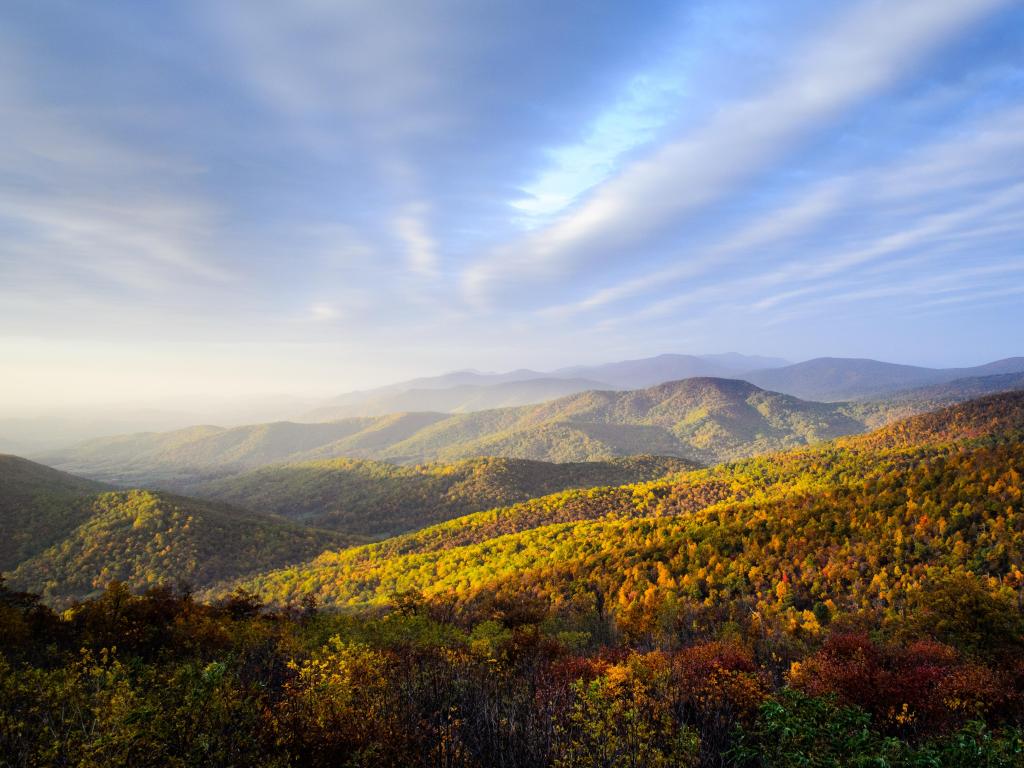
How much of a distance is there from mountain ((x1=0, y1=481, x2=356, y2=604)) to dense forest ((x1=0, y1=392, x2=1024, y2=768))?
9095 centimetres

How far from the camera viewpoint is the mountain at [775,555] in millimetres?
64812

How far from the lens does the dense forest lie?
51.3ft

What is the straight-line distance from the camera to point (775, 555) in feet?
259

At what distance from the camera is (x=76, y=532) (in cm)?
15412

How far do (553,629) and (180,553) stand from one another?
15281 centimetres

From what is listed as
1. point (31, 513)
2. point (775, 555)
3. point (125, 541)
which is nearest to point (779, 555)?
point (775, 555)

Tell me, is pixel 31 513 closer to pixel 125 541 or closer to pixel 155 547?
pixel 125 541

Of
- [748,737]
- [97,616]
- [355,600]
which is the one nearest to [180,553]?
[355,600]

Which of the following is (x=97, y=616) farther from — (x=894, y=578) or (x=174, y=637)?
(x=894, y=578)

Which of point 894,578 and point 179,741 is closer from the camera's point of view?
point 179,741

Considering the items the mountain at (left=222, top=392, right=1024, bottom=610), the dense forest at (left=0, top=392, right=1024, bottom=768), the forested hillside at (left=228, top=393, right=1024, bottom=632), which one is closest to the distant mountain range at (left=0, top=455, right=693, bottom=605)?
the mountain at (left=222, top=392, right=1024, bottom=610)

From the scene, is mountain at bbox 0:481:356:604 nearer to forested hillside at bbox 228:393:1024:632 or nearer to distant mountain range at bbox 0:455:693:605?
distant mountain range at bbox 0:455:693:605

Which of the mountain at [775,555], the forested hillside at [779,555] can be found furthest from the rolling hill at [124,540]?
the forested hillside at [779,555]

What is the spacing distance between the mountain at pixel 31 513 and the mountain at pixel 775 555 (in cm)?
7615
